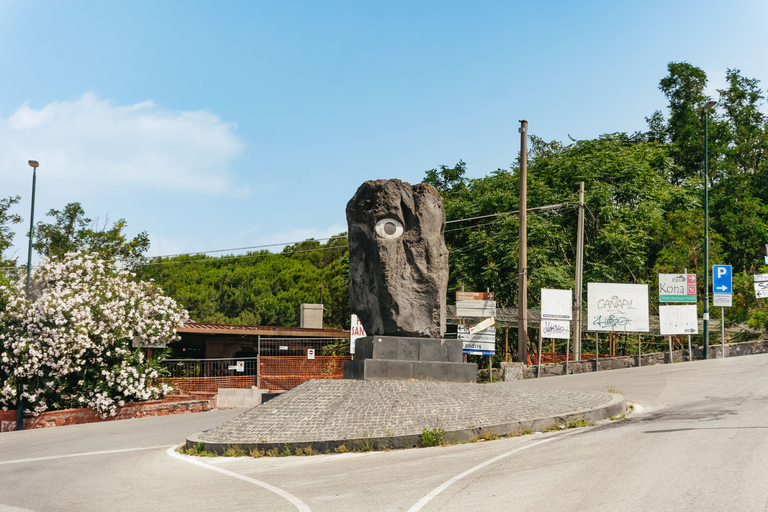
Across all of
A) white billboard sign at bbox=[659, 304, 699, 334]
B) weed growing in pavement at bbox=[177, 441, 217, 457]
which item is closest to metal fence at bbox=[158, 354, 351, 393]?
white billboard sign at bbox=[659, 304, 699, 334]

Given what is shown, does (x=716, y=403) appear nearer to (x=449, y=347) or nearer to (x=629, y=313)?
(x=449, y=347)

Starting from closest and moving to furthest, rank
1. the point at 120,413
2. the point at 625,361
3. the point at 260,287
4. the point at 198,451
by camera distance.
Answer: the point at 198,451 → the point at 120,413 → the point at 625,361 → the point at 260,287

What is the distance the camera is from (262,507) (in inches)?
274

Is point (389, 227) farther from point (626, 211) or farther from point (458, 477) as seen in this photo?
point (626, 211)

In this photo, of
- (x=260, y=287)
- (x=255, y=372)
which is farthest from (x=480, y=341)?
(x=260, y=287)

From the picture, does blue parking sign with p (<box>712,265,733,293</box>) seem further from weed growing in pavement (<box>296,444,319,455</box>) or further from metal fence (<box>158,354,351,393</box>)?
weed growing in pavement (<box>296,444,319,455</box>)

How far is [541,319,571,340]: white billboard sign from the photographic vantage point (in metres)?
21.9

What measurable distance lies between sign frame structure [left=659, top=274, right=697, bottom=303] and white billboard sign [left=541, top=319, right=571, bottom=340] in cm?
428

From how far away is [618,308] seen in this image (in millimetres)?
22969

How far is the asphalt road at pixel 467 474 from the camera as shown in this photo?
21.9ft

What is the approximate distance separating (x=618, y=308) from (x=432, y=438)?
14.6 m

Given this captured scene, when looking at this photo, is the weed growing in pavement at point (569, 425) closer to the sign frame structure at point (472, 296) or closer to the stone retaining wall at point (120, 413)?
the sign frame structure at point (472, 296)

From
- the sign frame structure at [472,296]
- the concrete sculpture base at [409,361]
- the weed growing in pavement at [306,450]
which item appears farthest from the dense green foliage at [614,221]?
the weed growing in pavement at [306,450]

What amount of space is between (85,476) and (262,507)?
Result: 414 cm
